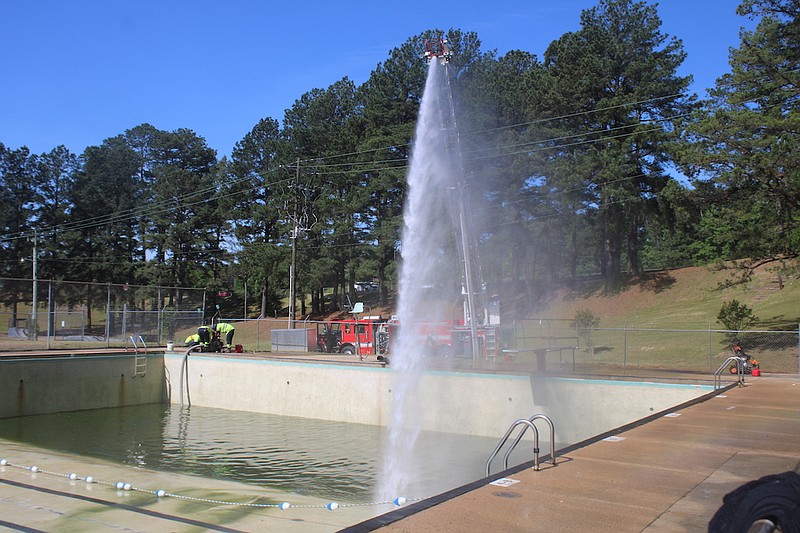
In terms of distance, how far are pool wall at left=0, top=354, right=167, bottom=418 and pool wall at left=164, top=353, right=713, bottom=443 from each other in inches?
99.7

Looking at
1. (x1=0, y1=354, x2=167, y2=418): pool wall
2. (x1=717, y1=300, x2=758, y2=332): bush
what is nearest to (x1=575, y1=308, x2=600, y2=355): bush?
(x1=717, y1=300, x2=758, y2=332): bush

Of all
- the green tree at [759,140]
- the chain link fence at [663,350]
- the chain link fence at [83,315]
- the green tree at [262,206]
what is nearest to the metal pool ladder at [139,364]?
the chain link fence at [83,315]

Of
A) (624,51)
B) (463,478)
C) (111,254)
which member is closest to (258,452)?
(463,478)

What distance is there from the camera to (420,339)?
23984mm

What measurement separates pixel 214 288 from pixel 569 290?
1519 inches

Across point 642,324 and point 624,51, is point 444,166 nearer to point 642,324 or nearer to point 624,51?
point 642,324


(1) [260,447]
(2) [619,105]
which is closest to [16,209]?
(2) [619,105]

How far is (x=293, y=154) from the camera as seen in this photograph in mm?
62250

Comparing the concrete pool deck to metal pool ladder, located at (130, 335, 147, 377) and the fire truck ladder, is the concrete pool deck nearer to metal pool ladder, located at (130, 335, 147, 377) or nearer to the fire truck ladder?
the fire truck ladder

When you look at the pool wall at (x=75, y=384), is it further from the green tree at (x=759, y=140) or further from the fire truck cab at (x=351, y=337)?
the green tree at (x=759, y=140)

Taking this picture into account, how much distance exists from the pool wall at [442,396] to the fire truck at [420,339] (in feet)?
7.55

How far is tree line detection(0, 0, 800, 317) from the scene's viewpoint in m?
26.2

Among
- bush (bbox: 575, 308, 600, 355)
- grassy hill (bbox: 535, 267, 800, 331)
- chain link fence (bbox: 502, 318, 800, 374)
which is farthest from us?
grassy hill (bbox: 535, 267, 800, 331)

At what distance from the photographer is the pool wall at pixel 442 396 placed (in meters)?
16.5
